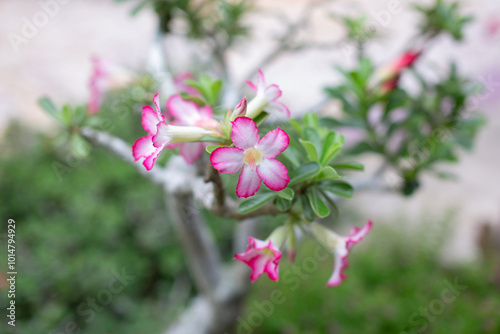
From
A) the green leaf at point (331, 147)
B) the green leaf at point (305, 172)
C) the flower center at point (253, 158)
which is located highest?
the flower center at point (253, 158)

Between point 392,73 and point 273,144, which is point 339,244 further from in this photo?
point 392,73

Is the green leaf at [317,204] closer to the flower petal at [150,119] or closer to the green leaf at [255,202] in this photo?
the green leaf at [255,202]

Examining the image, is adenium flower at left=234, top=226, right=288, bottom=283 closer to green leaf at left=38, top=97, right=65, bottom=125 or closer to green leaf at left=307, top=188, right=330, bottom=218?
green leaf at left=307, top=188, right=330, bottom=218

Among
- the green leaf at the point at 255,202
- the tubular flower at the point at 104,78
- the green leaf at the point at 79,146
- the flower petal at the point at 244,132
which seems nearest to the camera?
the flower petal at the point at 244,132

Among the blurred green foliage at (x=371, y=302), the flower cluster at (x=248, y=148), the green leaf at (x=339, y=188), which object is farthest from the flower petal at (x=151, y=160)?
the blurred green foliage at (x=371, y=302)

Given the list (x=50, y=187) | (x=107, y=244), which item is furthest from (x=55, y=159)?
(x=107, y=244)

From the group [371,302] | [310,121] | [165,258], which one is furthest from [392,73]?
[165,258]

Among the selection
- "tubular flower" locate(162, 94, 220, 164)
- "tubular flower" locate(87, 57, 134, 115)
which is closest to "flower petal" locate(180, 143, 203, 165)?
"tubular flower" locate(162, 94, 220, 164)

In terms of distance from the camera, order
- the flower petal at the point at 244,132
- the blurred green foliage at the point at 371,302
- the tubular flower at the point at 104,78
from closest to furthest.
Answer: the flower petal at the point at 244,132 → the tubular flower at the point at 104,78 → the blurred green foliage at the point at 371,302
